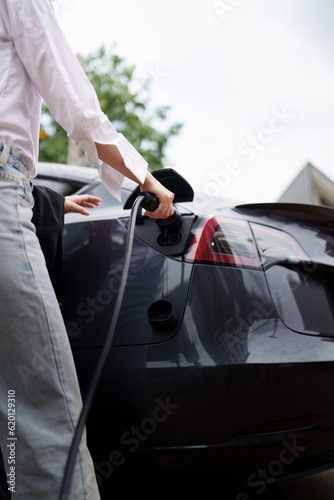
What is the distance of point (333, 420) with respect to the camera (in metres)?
1.69

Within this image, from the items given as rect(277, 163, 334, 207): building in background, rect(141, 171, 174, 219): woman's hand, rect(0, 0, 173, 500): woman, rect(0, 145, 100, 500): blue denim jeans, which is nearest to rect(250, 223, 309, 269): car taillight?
rect(141, 171, 174, 219): woman's hand

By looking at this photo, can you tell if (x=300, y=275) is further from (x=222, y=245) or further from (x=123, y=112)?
(x=123, y=112)

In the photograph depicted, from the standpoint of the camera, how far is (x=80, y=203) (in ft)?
6.75

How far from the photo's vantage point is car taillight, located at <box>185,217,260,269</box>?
1.72 meters

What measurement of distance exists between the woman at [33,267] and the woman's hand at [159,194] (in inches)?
4.6

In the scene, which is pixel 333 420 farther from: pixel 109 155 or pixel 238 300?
pixel 109 155

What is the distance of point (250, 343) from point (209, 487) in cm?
49

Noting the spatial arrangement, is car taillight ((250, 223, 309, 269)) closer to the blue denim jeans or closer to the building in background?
the blue denim jeans

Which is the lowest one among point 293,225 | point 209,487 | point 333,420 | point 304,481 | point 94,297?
point 304,481

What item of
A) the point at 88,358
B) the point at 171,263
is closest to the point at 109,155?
the point at 171,263

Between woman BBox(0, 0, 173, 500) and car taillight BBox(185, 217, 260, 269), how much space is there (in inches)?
17.0

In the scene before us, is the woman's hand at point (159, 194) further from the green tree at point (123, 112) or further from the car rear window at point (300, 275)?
the green tree at point (123, 112)

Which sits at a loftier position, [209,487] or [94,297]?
[94,297]

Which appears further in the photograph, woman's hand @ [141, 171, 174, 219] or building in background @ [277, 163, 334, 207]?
building in background @ [277, 163, 334, 207]
